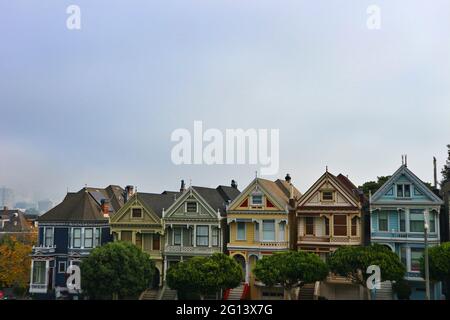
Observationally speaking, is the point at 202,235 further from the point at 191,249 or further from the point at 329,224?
the point at 329,224

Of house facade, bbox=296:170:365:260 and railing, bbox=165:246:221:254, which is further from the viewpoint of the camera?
railing, bbox=165:246:221:254

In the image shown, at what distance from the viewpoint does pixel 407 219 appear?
26922 millimetres

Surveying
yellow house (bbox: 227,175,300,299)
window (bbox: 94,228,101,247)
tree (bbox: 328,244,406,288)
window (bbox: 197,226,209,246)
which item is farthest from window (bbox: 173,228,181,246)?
tree (bbox: 328,244,406,288)

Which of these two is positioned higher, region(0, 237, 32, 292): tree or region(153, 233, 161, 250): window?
A: region(153, 233, 161, 250): window

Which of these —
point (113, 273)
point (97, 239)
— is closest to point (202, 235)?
point (113, 273)

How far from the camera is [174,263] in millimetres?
30109

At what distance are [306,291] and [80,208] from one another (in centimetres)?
1325

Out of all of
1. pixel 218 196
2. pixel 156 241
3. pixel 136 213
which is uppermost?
pixel 218 196

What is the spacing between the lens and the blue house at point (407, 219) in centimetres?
2650

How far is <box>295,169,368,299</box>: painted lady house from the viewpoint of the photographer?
2756 cm

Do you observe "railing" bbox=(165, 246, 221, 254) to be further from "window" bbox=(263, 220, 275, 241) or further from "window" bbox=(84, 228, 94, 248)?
"window" bbox=(84, 228, 94, 248)

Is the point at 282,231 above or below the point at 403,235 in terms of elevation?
above

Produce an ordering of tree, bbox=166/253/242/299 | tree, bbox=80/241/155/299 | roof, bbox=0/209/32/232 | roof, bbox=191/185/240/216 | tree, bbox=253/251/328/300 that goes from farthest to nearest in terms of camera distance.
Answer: roof, bbox=0/209/32/232
roof, bbox=191/185/240/216
tree, bbox=80/241/155/299
tree, bbox=166/253/242/299
tree, bbox=253/251/328/300

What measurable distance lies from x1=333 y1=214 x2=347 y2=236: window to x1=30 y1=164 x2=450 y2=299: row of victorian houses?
5 centimetres
